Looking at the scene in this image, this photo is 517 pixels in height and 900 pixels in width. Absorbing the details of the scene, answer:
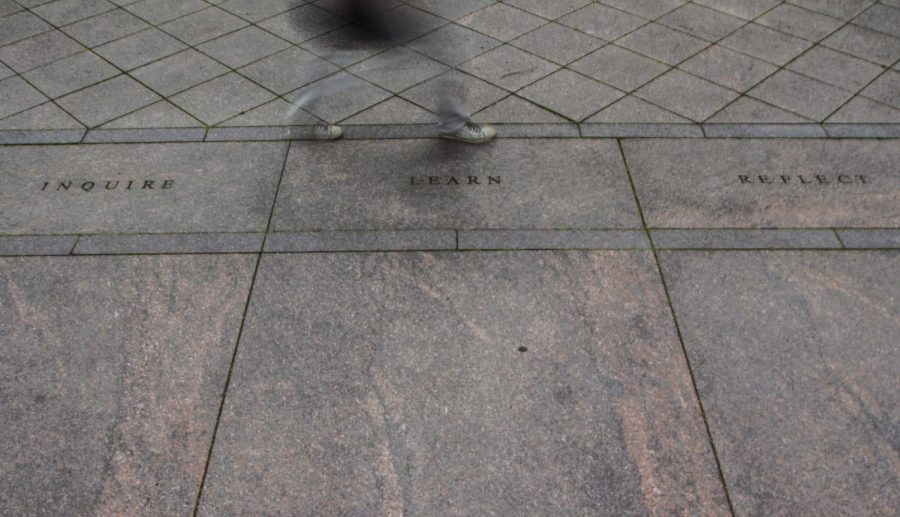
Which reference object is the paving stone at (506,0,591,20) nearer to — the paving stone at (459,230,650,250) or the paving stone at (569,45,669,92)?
the paving stone at (569,45,669,92)

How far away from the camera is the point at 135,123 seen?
4781 mm

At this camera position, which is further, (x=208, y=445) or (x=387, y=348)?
(x=387, y=348)

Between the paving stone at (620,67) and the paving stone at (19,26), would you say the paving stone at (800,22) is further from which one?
the paving stone at (19,26)

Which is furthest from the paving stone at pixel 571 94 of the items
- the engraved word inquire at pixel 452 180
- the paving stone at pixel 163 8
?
the paving stone at pixel 163 8

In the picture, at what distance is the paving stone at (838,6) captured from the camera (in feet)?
19.9

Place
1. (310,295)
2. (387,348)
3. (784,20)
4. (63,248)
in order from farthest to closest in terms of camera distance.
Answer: (784,20)
(63,248)
(310,295)
(387,348)

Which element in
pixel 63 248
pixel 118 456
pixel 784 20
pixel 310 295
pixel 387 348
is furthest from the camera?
pixel 784 20

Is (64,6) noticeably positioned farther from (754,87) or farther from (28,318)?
(754,87)

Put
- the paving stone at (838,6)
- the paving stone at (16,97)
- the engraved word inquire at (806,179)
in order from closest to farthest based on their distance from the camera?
the engraved word inquire at (806,179), the paving stone at (16,97), the paving stone at (838,6)

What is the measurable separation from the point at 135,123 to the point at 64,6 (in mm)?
2441

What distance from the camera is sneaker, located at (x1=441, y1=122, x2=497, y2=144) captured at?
4.52 m

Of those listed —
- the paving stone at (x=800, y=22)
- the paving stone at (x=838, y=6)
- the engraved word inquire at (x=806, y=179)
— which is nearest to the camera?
the engraved word inquire at (x=806, y=179)

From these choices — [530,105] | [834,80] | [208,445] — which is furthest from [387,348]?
[834,80]

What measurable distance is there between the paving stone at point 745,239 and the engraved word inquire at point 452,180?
3.23 feet
